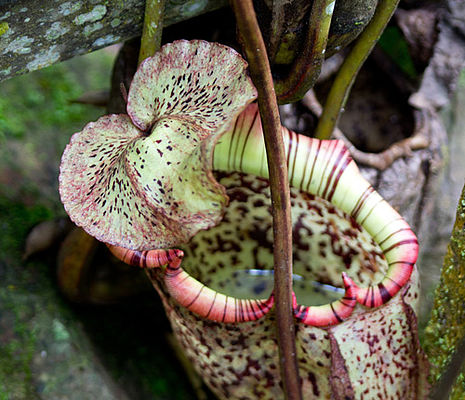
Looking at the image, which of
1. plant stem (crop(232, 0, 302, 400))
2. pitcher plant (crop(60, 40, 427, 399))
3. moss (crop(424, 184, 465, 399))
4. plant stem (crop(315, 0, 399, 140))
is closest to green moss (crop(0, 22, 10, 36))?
pitcher plant (crop(60, 40, 427, 399))

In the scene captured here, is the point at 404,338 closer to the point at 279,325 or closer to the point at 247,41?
the point at 279,325

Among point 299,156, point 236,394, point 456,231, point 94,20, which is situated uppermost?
point 94,20

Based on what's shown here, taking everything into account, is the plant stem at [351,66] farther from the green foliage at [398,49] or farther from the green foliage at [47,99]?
the green foliage at [47,99]

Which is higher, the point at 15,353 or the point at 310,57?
the point at 310,57

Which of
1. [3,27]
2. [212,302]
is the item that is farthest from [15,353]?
[3,27]

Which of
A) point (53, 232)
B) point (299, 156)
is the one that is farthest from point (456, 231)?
point (53, 232)

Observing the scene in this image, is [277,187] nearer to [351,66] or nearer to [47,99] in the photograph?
[351,66]

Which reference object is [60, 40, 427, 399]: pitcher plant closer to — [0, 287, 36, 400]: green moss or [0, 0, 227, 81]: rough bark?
[0, 0, 227, 81]: rough bark
